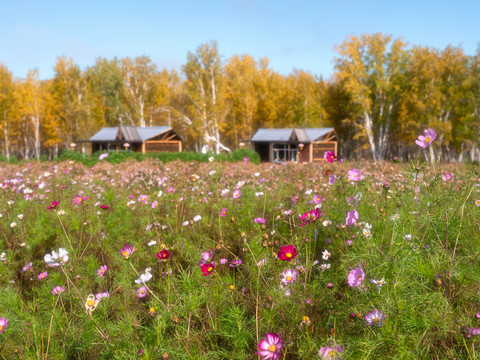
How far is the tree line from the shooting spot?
97.6 feet

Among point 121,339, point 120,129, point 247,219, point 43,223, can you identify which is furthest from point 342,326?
point 120,129

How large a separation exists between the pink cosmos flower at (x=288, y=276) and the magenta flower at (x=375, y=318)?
53 cm

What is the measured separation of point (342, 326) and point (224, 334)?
0.73 metres

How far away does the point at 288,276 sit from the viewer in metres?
2.28

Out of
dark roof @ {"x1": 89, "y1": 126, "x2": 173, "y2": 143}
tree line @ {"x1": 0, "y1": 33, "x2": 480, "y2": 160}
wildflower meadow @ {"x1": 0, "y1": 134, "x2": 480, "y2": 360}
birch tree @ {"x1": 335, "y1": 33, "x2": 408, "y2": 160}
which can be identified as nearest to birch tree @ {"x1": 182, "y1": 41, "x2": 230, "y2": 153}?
tree line @ {"x1": 0, "y1": 33, "x2": 480, "y2": 160}

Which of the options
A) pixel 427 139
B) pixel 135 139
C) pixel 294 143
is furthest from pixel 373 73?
pixel 427 139

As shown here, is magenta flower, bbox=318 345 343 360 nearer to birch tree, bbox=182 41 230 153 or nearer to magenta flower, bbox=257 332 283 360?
magenta flower, bbox=257 332 283 360

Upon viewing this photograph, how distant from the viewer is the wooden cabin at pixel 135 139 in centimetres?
2848

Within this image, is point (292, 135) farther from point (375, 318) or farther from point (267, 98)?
point (375, 318)

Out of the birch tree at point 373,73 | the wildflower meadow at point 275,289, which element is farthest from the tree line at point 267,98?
the wildflower meadow at point 275,289

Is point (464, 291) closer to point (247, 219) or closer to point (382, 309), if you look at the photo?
point (382, 309)

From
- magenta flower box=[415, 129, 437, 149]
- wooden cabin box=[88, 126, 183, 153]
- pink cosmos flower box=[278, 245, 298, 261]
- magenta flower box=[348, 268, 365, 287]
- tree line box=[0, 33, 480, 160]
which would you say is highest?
tree line box=[0, 33, 480, 160]

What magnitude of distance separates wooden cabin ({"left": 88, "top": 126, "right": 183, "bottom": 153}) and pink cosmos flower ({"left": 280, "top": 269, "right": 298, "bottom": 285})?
27.6 meters

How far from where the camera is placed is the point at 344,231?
117 inches
